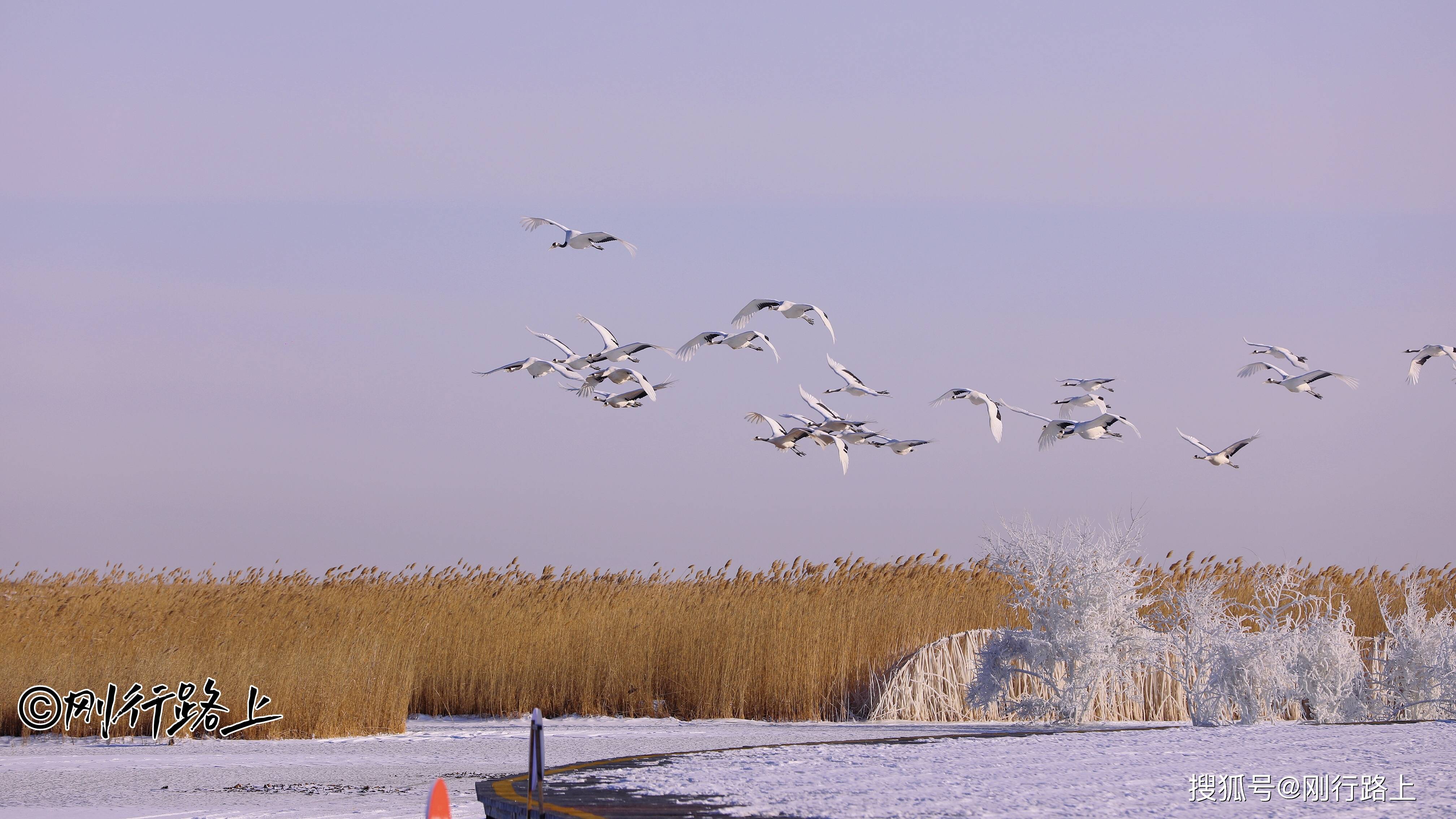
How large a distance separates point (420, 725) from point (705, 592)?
407 cm

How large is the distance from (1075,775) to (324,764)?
231 inches

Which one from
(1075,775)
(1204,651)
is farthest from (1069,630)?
(1075,775)

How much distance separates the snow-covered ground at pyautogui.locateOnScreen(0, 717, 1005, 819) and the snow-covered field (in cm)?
3

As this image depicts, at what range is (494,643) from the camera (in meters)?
15.4

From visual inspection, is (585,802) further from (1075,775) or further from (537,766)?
(1075,775)

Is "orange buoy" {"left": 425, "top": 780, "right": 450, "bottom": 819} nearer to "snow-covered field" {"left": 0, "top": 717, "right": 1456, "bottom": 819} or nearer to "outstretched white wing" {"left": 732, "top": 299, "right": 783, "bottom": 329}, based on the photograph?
"snow-covered field" {"left": 0, "top": 717, "right": 1456, "bottom": 819}

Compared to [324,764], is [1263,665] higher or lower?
higher

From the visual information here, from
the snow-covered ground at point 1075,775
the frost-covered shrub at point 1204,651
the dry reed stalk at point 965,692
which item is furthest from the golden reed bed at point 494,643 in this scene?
the snow-covered ground at point 1075,775

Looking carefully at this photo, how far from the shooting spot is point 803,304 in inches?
453

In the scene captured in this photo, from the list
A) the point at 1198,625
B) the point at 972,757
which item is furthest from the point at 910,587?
the point at 972,757

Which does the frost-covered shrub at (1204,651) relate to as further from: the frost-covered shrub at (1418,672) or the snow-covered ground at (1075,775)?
the snow-covered ground at (1075,775)

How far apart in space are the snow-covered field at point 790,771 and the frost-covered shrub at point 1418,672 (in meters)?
2.72

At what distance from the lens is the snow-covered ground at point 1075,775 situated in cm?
663

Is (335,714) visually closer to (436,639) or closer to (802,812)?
(436,639)
